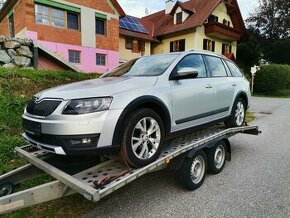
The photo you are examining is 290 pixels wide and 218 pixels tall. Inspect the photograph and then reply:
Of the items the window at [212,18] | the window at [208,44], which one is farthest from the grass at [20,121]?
the window at [212,18]

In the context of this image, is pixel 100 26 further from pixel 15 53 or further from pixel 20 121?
pixel 20 121

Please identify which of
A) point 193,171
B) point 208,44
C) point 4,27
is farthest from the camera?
point 208,44

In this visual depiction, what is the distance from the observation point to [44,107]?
3.15 meters

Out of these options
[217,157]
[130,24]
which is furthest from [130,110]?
[130,24]

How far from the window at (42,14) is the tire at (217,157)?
15.8 meters

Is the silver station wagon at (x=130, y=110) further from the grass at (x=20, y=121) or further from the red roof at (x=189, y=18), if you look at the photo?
the red roof at (x=189, y=18)

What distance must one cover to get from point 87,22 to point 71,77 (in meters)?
11.4

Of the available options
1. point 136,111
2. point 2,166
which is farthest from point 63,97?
point 2,166

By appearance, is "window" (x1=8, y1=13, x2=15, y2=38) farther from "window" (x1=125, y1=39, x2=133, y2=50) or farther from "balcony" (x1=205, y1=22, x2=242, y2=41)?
"balcony" (x1=205, y1=22, x2=242, y2=41)

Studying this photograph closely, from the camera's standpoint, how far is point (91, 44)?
1961 cm

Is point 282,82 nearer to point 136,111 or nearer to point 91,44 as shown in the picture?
point 91,44

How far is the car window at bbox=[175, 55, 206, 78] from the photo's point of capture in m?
4.30

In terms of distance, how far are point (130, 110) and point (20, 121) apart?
4.39 metres

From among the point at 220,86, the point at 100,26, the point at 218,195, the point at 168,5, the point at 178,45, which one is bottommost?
the point at 218,195
